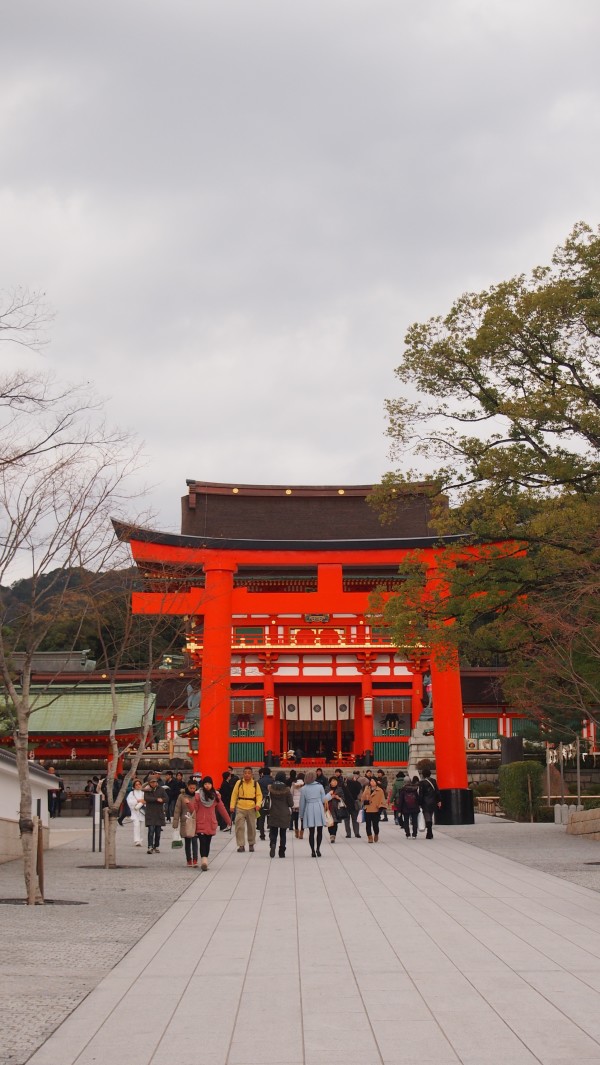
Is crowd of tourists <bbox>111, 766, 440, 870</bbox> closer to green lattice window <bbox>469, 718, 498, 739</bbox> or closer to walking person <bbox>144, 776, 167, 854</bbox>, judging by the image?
walking person <bbox>144, 776, 167, 854</bbox>

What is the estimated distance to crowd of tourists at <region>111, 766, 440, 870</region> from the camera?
55.7 feet

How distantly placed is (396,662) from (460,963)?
36.7 meters

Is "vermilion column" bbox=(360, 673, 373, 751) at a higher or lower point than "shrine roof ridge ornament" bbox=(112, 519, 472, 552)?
lower

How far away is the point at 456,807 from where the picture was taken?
29453 millimetres

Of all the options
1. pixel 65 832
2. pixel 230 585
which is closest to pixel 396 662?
pixel 230 585

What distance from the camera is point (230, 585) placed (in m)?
34.9

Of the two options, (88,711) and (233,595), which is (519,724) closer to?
(233,595)

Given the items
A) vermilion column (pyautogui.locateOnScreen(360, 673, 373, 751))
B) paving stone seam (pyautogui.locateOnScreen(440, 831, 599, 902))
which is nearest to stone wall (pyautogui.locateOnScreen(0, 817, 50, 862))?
paving stone seam (pyautogui.locateOnScreen(440, 831, 599, 902))

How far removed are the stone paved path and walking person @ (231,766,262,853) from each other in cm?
520

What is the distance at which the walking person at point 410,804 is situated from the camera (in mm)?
23250

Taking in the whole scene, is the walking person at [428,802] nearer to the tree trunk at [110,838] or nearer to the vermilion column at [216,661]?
the tree trunk at [110,838]

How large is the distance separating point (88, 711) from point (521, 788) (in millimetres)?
18296

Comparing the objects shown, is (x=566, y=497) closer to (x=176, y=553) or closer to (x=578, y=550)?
(x=578, y=550)

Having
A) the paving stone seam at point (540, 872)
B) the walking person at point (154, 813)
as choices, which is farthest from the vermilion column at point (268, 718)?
the walking person at point (154, 813)
